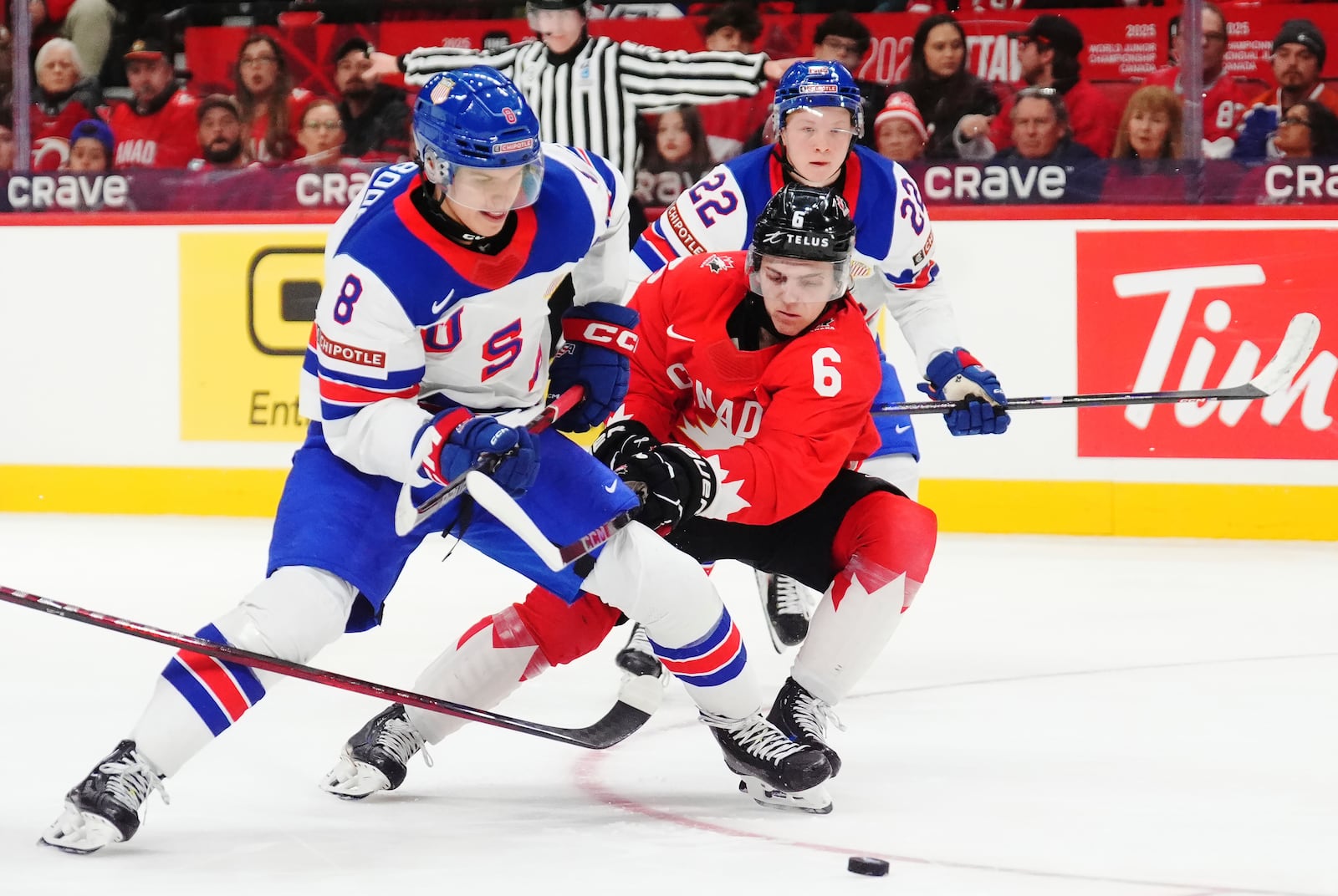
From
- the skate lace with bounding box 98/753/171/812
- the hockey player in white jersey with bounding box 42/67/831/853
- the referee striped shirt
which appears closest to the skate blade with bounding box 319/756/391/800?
the hockey player in white jersey with bounding box 42/67/831/853

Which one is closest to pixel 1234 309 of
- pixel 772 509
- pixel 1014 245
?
pixel 1014 245

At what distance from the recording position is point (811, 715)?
2875 mm

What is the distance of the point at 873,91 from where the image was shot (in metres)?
5.52

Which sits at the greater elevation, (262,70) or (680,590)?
(262,70)

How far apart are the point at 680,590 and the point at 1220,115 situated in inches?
134

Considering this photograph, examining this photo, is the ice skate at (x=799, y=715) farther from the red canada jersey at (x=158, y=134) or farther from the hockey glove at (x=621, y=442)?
the red canada jersey at (x=158, y=134)

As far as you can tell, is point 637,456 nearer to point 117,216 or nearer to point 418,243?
point 418,243

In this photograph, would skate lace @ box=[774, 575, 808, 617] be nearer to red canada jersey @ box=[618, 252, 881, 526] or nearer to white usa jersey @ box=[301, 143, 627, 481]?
red canada jersey @ box=[618, 252, 881, 526]

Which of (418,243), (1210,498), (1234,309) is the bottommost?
(1210,498)

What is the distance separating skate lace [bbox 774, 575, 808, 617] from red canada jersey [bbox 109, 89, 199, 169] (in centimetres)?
308

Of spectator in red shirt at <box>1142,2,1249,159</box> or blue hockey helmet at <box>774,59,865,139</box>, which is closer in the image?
blue hockey helmet at <box>774,59,865,139</box>

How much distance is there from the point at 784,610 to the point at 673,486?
4.43 feet

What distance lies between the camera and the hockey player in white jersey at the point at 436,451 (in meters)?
2.44

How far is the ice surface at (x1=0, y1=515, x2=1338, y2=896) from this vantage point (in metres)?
2.37
